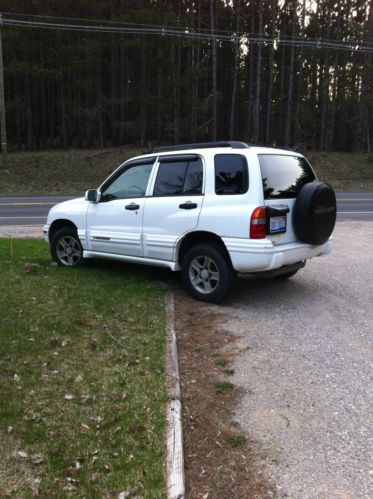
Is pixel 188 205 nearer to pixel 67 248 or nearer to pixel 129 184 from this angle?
pixel 129 184

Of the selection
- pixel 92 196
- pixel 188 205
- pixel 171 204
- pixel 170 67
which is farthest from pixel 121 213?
pixel 170 67

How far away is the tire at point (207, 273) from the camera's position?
6453 mm

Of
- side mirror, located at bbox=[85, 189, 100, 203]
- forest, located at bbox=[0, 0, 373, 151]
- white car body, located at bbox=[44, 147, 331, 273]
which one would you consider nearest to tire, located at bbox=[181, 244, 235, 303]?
white car body, located at bbox=[44, 147, 331, 273]

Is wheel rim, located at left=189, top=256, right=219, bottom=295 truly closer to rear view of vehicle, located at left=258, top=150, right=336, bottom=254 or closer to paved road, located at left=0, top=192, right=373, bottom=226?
rear view of vehicle, located at left=258, top=150, right=336, bottom=254

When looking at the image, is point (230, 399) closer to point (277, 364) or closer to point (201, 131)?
point (277, 364)

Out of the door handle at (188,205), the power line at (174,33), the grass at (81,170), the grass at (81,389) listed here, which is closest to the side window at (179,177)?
the door handle at (188,205)

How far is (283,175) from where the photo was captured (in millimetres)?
6543

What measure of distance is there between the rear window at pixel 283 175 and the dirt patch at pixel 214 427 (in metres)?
1.85

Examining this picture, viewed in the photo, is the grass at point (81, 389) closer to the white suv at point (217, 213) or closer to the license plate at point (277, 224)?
the white suv at point (217, 213)

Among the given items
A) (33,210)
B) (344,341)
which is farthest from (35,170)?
(344,341)

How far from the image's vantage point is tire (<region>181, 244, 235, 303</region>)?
645cm

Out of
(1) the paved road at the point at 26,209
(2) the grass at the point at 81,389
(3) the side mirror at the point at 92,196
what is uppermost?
(3) the side mirror at the point at 92,196

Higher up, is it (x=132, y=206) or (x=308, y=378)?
(x=132, y=206)

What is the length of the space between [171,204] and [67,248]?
2483 mm
